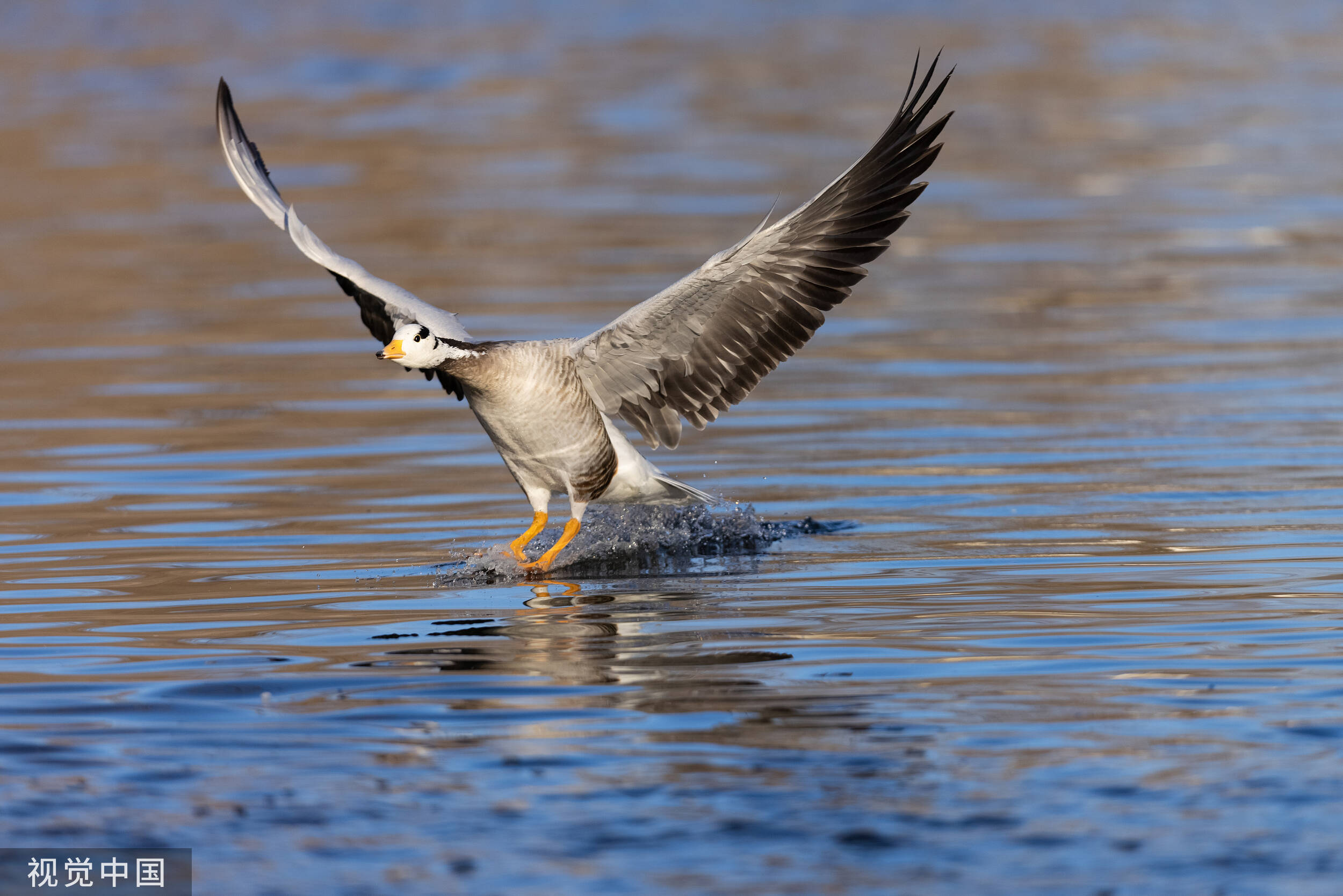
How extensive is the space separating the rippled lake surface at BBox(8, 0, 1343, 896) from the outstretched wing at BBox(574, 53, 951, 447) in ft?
2.69

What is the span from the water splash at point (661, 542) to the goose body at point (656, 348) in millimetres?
124

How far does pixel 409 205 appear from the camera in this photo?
81.6ft

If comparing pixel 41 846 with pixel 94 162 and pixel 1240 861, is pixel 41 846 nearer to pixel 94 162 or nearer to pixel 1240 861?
pixel 1240 861

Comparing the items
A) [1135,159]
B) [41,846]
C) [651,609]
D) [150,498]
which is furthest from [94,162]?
[41,846]

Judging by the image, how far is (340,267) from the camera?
10492mm

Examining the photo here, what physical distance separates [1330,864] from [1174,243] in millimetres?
15510

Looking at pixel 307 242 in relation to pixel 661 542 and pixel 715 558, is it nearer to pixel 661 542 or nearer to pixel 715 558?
pixel 661 542

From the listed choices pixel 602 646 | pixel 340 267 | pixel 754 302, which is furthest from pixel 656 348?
pixel 602 646

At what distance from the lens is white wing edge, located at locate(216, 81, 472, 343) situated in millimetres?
10438

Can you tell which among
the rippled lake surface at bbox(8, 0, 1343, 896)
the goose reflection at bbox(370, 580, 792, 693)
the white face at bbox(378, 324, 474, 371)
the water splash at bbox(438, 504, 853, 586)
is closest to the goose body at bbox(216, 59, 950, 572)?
the white face at bbox(378, 324, 474, 371)

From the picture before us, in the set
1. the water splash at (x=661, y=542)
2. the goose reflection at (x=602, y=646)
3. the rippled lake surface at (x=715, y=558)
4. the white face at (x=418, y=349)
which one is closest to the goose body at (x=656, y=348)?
the white face at (x=418, y=349)

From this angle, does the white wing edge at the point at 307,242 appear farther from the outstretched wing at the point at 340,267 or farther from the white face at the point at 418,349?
the white face at the point at 418,349

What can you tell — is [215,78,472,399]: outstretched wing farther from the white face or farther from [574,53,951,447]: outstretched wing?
[574,53,951,447]: outstretched wing

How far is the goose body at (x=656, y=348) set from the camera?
9.62 metres
